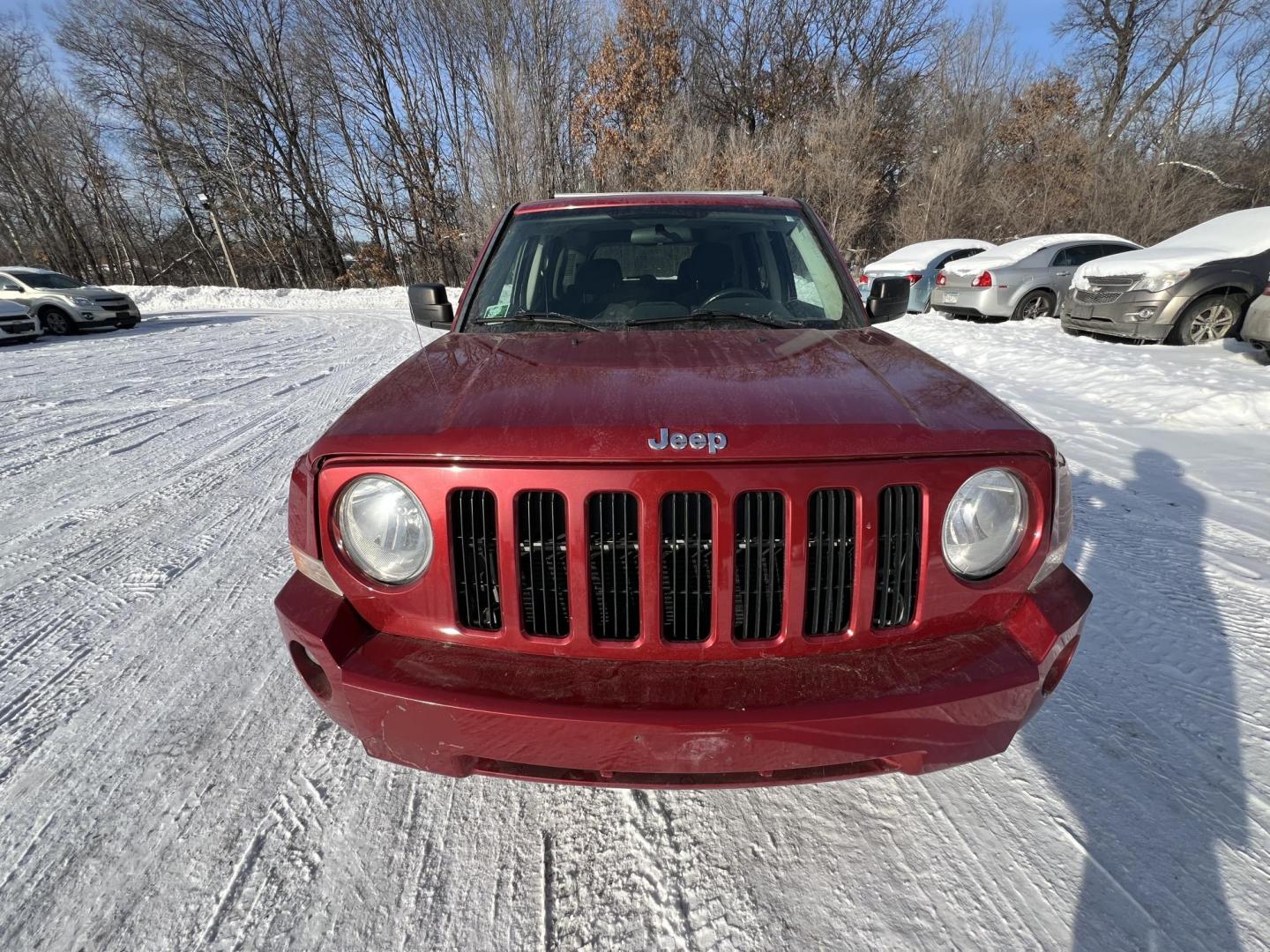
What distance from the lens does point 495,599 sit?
1.40 m

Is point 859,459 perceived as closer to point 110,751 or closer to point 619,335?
point 619,335

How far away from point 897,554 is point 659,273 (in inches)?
65.6

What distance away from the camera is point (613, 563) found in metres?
1.33

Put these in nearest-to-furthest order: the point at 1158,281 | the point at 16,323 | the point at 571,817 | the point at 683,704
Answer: the point at 683,704 < the point at 571,817 < the point at 1158,281 < the point at 16,323

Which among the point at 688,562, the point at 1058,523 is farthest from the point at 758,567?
the point at 1058,523

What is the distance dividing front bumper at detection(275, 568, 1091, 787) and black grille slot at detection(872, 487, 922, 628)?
0.09m

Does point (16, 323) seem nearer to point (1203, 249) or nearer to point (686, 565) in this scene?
point (686, 565)

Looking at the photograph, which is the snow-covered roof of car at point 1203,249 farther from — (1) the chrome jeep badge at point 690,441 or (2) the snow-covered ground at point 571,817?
(1) the chrome jeep badge at point 690,441

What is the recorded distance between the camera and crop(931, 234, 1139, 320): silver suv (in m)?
10.2

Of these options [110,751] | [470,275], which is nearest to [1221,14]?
[470,275]

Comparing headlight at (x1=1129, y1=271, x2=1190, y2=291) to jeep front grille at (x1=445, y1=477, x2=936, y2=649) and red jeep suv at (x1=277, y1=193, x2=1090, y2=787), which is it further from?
jeep front grille at (x1=445, y1=477, x2=936, y2=649)

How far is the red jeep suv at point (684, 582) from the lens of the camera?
→ 1.27 metres

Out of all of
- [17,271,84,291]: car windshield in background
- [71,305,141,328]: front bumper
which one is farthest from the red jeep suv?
[17,271,84,291]: car windshield in background

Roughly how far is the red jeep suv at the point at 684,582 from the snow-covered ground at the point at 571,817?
39 cm
